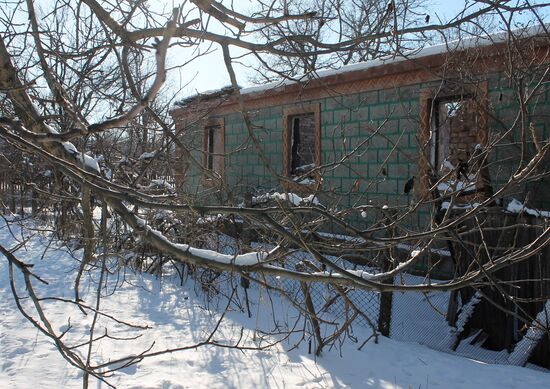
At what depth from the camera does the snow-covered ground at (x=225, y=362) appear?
430 centimetres

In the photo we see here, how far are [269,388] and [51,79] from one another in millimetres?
2950

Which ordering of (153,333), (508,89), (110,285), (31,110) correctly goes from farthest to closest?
(110,285), (508,89), (153,333), (31,110)

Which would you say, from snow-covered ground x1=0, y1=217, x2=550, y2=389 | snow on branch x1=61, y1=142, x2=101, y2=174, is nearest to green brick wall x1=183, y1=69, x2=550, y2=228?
snow-covered ground x1=0, y1=217, x2=550, y2=389

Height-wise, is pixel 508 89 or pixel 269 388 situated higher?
pixel 508 89

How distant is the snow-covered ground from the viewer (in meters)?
4.30

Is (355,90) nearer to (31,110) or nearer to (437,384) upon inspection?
(437,384)

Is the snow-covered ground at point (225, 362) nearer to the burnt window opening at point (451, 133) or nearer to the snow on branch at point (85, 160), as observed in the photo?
the snow on branch at point (85, 160)

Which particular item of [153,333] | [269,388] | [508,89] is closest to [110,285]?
[153,333]

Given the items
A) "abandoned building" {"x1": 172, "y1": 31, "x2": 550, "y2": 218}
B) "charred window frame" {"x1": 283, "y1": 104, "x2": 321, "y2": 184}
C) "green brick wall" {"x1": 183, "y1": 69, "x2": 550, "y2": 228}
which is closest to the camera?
"abandoned building" {"x1": 172, "y1": 31, "x2": 550, "y2": 218}

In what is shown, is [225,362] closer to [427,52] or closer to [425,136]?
[425,136]

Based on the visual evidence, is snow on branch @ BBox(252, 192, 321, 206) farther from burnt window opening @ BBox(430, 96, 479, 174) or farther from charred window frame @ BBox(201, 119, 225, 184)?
charred window frame @ BBox(201, 119, 225, 184)

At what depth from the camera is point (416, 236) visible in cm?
221

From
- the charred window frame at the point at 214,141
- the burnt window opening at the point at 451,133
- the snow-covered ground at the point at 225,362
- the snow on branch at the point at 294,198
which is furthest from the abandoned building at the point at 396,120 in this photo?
the snow-covered ground at the point at 225,362

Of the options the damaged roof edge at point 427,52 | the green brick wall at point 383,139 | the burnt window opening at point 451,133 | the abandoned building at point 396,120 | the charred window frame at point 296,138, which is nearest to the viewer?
the damaged roof edge at point 427,52
